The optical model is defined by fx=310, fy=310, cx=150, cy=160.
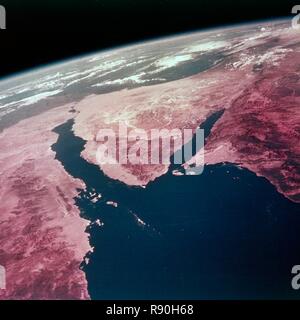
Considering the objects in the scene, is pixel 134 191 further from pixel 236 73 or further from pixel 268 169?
pixel 236 73

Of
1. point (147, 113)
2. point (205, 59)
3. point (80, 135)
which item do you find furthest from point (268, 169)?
point (205, 59)

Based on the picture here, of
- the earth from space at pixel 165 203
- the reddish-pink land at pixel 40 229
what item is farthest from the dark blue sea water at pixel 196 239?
the reddish-pink land at pixel 40 229

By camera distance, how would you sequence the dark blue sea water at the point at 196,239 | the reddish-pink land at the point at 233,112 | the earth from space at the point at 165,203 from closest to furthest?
the dark blue sea water at the point at 196,239 < the earth from space at the point at 165,203 < the reddish-pink land at the point at 233,112

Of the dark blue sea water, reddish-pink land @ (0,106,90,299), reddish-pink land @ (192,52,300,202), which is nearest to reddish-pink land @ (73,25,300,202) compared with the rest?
reddish-pink land @ (192,52,300,202)

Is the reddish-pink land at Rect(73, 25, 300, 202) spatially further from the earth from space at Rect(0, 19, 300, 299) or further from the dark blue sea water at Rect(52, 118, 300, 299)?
the dark blue sea water at Rect(52, 118, 300, 299)

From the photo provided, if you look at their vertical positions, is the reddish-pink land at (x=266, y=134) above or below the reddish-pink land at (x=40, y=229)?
above

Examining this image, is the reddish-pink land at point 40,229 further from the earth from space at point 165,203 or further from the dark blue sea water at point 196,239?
the dark blue sea water at point 196,239

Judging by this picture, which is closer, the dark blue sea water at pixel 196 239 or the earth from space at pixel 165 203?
the dark blue sea water at pixel 196 239
